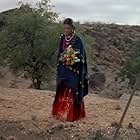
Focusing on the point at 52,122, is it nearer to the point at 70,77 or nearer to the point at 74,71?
the point at 70,77

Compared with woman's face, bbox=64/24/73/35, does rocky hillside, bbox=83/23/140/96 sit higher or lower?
lower

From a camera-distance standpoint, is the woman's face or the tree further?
the tree

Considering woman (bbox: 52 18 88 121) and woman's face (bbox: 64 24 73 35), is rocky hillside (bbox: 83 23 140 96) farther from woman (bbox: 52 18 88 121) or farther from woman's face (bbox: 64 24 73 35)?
woman's face (bbox: 64 24 73 35)

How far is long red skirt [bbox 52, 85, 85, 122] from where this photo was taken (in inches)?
388

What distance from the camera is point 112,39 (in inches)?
1943

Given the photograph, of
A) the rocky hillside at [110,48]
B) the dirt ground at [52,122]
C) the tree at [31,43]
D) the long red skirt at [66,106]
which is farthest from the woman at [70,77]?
the rocky hillside at [110,48]

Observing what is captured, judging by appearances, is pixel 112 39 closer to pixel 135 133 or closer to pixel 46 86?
pixel 46 86

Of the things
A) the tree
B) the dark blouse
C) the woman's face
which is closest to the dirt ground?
the dark blouse

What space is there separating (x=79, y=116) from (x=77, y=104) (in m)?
0.25

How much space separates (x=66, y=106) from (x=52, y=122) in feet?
1.48

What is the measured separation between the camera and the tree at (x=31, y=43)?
23109 millimetres

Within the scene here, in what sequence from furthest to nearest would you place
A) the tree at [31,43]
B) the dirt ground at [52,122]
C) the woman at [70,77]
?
1. the tree at [31,43]
2. the woman at [70,77]
3. the dirt ground at [52,122]

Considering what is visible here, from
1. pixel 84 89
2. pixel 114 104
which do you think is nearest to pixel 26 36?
pixel 114 104

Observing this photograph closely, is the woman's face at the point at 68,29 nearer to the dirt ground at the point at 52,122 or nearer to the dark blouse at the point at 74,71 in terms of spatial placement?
the dark blouse at the point at 74,71
